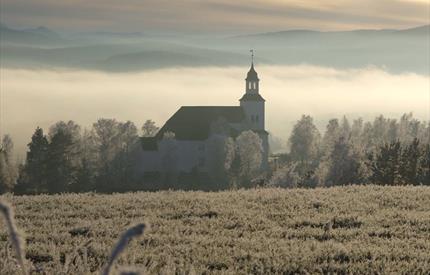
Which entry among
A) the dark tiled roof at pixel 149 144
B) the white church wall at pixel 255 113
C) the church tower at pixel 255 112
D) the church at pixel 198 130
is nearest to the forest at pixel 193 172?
the dark tiled roof at pixel 149 144

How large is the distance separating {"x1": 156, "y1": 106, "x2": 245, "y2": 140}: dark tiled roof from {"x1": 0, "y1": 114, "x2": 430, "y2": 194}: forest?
16.8 ft

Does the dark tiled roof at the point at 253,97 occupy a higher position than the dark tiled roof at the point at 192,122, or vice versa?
the dark tiled roof at the point at 253,97

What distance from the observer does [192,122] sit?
146750 millimetres

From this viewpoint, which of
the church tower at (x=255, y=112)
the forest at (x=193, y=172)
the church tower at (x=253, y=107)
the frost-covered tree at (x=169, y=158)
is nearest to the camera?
the forest at (x=193, y=172)

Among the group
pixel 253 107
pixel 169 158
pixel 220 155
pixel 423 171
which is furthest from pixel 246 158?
pixel 423 171

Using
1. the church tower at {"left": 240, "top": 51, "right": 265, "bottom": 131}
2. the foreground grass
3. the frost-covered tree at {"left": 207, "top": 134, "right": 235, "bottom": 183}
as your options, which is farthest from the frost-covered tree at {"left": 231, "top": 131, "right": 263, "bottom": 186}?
the foreground grass

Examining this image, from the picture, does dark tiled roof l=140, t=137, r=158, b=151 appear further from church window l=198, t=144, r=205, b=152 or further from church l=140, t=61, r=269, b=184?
church window l=198, t=144, r=205, b=152

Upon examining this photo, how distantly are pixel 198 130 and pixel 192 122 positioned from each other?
212cm

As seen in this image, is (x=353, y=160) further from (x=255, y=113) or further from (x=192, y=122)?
(x=255, y=113)

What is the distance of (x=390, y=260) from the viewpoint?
38.8 feet

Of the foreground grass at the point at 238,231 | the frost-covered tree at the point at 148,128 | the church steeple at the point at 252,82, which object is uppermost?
the church steeple at the point at 252,82

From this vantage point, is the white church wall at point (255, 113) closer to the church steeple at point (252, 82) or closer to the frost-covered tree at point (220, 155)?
the church steeple at point (252, 82)

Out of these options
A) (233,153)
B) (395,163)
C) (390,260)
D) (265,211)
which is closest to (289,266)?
(390,260)

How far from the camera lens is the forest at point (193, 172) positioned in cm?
6889
